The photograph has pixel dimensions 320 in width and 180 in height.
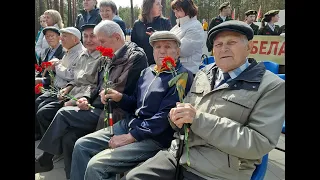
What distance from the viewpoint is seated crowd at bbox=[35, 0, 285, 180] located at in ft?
5.39

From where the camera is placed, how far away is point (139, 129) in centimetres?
220

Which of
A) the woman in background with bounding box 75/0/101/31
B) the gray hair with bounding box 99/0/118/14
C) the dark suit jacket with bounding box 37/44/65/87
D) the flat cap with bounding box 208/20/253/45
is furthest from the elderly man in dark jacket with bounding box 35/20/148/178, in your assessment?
the woman in background with bounding box 75/0/101/31

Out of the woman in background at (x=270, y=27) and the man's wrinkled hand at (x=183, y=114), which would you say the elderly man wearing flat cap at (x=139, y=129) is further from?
the woman in background at (x=270, y=27)

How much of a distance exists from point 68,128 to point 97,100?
15.9 inches

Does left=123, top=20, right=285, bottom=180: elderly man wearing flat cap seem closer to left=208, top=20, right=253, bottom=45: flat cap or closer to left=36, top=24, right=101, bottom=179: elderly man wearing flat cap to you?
left=208, top=20, right=253, bottom=45: flat cap

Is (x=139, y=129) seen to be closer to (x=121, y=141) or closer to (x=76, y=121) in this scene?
(x=121, y=141)

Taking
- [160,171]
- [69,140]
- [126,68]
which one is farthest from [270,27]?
[160,171]

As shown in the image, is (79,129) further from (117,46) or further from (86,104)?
(117,46)

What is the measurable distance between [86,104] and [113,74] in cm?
43

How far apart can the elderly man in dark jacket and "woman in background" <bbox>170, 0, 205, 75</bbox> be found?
0.62 metres

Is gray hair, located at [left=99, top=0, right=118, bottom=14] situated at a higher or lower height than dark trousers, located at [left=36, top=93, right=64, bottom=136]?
higher

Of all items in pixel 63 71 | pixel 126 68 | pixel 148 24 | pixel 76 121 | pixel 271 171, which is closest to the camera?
pixel 126 68

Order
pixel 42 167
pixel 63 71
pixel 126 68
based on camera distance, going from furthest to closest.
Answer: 1. pixel 63 71
2. pixel 42 167
3. pixel 126 68
